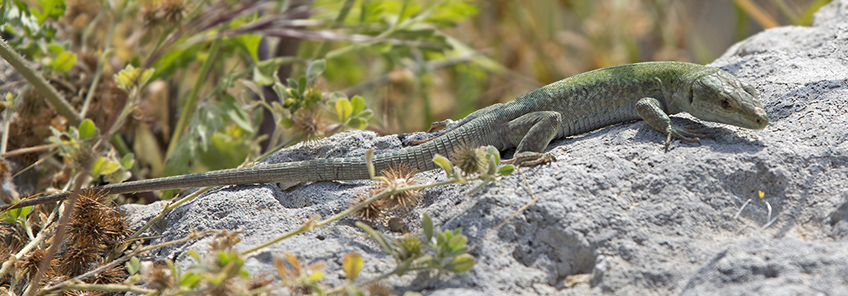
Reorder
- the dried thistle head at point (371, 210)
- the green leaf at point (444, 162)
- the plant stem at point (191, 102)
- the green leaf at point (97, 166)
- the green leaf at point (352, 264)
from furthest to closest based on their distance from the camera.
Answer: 1. the plant stem at point (191, 102)
2. the green leaf at point (97, 166)
3. the dried thistle head at point (371, 210)
4. the green leaf at point (444, 162)
5. the green leaf at point (352, 264)

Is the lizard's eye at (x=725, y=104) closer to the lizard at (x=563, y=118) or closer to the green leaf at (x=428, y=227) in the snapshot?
the lizard at (x=563, y=118)

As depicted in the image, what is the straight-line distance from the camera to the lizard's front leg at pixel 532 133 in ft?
10.1

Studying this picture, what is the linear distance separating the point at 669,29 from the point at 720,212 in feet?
18.8

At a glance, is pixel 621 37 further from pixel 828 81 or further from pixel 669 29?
pixel 828 81

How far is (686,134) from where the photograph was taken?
10.1 feet

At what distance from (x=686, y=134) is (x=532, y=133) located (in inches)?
28.6

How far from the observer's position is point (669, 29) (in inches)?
304

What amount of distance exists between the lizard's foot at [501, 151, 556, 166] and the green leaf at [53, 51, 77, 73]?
8.55 feet

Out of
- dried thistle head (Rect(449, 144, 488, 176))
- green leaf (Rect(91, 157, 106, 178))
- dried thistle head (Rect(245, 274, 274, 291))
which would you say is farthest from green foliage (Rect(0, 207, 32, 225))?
dried thistle head (Rect(449, 144, 488, 176))

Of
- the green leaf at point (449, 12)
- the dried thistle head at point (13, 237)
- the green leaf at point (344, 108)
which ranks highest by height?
the green leaf at point (449, 12)

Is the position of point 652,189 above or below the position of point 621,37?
below

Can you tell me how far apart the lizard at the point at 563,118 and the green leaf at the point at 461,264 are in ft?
2.90

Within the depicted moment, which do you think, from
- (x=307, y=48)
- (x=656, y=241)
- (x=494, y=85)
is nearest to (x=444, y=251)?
(x=656, y=241)

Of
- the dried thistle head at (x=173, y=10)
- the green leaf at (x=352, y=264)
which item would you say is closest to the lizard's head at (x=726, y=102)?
the green leaf at (x=352, y=264)
